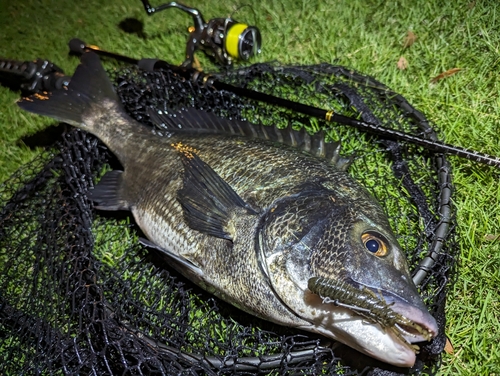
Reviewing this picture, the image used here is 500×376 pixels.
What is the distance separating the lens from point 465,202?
2867 millimetres

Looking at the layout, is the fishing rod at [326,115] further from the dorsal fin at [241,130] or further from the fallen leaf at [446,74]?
the fallen leaf at [446,74]

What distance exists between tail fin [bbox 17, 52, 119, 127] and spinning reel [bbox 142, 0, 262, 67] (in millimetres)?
662

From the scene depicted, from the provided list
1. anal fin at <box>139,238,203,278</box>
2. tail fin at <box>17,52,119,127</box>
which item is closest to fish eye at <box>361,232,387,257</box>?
anal fin at <box>139,238,203,278</box>

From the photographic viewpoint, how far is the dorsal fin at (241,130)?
2742mm

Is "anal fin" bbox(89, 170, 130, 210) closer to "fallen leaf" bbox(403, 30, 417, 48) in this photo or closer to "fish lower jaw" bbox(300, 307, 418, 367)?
"fish lower jaw" bbox(300, 307, 418, 367)

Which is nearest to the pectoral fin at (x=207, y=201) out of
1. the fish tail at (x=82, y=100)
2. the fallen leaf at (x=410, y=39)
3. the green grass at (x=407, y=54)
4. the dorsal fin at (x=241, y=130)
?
the dorsal fin at (x=241, y=130)

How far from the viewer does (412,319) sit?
6.10ft

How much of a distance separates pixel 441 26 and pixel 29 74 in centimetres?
327

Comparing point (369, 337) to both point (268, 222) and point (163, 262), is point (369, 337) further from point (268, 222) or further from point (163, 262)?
point (163, 262)

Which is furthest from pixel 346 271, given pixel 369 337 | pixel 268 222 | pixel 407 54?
pixel 407 54

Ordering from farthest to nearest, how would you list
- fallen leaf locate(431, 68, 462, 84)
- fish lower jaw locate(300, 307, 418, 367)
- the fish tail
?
fallen leaf locate(431, 68, 462, 84) → the fish tail → fish lower jaw locate(300, 307, 418, 367)

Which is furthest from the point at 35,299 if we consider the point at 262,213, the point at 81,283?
the point at 262,213

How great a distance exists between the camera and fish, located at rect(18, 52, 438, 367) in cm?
199

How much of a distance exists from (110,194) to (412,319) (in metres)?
2.07
